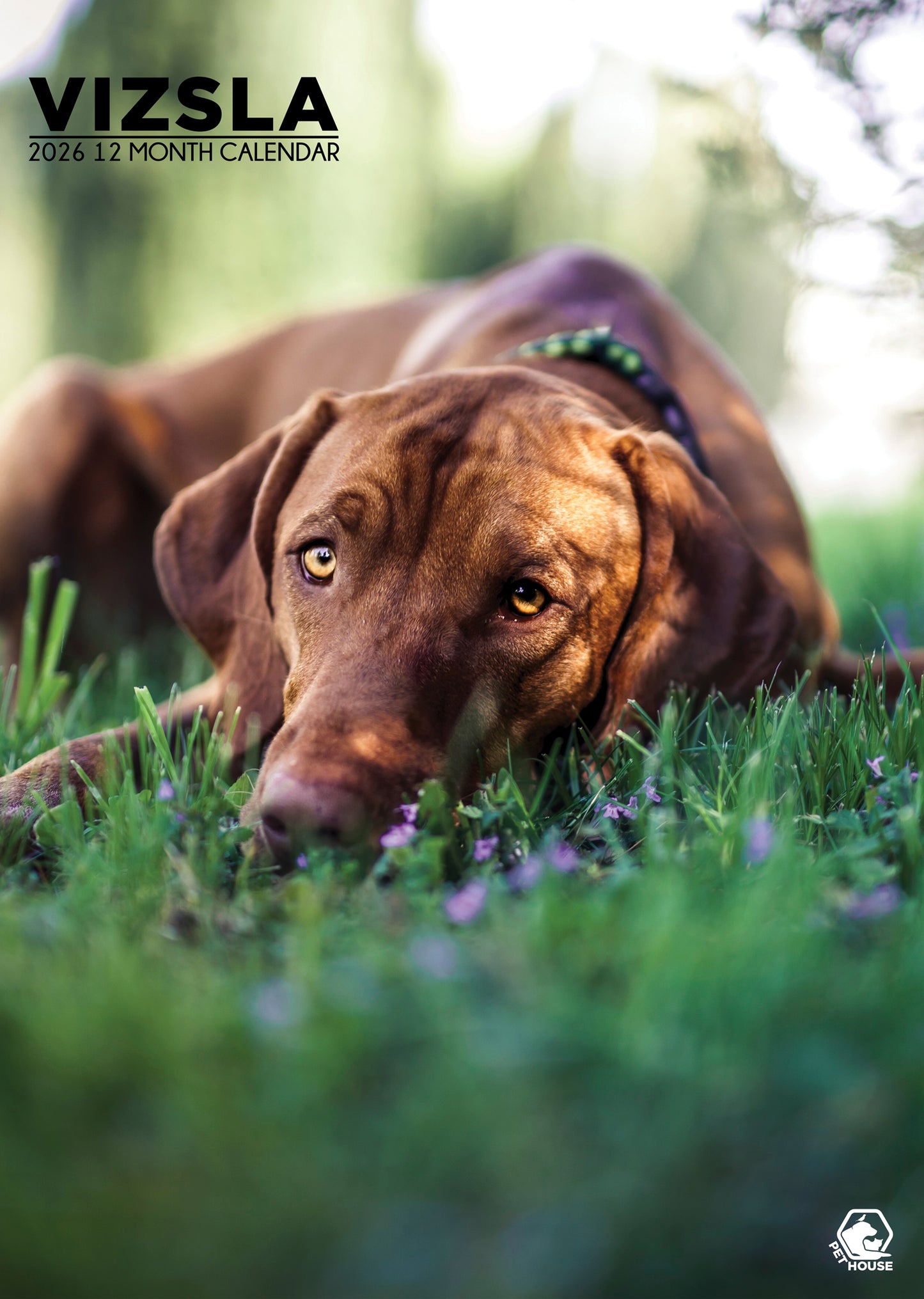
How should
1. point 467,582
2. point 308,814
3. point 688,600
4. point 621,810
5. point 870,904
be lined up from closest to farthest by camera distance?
point 870,904 < point 308,814 < point 621,810 < point 467,582 < point 688,600

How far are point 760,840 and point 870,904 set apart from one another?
0.59 ft

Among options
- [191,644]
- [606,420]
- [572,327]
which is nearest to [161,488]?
[191,644]

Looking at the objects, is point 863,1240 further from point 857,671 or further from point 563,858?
point 857,671

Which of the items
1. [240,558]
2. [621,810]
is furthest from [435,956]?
[240,558]

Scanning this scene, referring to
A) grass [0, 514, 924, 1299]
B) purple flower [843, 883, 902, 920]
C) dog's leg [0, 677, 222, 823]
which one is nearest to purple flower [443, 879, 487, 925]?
grass [0, 514, 924, 1299]

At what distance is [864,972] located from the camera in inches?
56.1

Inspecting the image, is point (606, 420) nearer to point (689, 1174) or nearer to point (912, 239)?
point (912, 239)

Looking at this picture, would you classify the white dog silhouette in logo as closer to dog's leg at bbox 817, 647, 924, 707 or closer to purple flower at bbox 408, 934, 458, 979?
purple flower at bbox 408, 934, 458, 979

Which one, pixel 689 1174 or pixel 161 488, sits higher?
pixel 161 488

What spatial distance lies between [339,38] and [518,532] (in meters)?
10.2

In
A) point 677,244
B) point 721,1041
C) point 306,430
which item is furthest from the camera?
point 677,244

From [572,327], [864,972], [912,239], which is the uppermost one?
[912,239]

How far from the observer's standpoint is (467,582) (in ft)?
7.89

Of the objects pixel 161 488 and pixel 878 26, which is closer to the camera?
pixel 878 26
